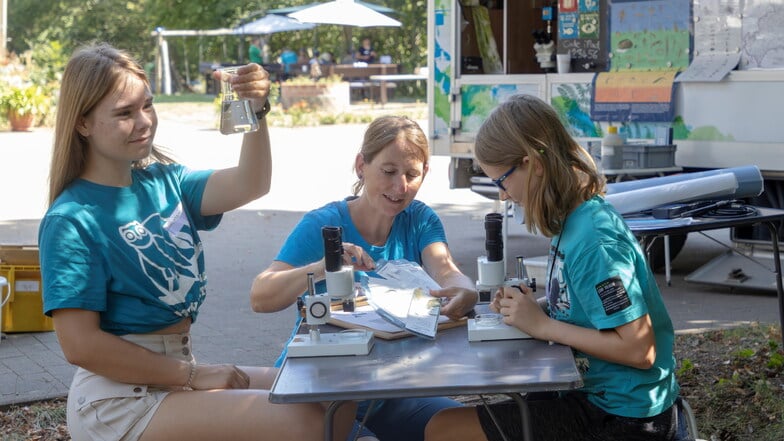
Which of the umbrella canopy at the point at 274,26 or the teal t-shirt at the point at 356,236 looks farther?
the umbrella canopy at the point at 274,26

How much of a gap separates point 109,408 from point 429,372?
91 centimetres

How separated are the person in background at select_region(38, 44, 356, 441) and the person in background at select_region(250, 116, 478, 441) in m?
0.28

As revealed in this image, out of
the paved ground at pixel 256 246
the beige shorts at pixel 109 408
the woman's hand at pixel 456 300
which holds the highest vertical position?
the woman's hand at pixel 456 300

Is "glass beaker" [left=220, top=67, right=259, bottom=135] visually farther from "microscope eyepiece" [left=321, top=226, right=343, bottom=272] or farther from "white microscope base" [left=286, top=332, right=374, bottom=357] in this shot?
"white microscope base" [left=286, top=332, right=374, bottom=357]

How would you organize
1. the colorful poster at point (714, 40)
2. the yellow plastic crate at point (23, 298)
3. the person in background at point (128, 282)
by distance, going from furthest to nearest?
the colorful poster at point (714, 40), the yellow plastic crate at point (23, 298), the person in background at point (128, 282)

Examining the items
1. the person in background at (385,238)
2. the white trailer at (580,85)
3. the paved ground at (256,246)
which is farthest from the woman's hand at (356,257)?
the white trailer at (580,85)

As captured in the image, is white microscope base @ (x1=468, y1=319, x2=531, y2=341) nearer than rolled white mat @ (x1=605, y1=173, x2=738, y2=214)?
Yes

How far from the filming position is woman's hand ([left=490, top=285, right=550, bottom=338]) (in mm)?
2803

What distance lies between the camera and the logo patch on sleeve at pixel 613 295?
2686mm

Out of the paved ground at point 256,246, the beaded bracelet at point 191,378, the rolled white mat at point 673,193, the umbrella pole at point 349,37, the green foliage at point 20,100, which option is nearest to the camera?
the beaded bracelet at point 191,378

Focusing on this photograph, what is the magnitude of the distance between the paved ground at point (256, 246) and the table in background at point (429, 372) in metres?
2.49

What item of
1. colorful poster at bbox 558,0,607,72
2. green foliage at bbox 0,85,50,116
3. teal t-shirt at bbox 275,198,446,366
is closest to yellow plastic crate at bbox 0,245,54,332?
teal t-shirt at bbox 275,198,446,366

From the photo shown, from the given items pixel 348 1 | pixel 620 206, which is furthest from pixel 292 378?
pixel 348 1

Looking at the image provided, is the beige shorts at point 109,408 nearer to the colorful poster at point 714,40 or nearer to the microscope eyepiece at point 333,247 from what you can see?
the microscope eyepiece at point 333,247
